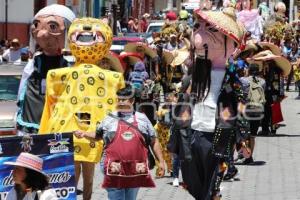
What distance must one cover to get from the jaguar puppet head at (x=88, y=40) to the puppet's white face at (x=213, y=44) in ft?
3.70

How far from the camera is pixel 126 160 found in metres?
8.76

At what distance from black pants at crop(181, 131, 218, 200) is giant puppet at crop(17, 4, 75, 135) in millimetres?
1708

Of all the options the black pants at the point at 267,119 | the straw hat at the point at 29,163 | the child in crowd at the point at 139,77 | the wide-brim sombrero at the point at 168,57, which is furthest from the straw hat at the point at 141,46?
the straw hat at the point at 29,163

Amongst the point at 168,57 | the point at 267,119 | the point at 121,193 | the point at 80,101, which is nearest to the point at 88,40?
the point at 80,101

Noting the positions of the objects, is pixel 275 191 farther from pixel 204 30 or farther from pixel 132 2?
pixel 132 2

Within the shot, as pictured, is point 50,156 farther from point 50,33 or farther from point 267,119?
point 267,119

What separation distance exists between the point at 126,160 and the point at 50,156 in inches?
28.1

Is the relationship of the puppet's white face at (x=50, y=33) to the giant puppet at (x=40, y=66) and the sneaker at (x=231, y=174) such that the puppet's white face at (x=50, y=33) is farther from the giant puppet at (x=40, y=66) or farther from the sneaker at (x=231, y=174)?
the sneaker at (x=231, y=174)

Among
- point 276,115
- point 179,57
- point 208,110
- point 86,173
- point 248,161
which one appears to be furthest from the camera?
point 276,115

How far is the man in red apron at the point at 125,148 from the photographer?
8766 millimetres

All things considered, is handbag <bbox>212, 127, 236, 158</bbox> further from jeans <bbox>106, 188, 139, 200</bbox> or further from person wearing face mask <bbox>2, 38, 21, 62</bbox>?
person wearing face mask <bbox>2, 38, 21, 62</bbox>

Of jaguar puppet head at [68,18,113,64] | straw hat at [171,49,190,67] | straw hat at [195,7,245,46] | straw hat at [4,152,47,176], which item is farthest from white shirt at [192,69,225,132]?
straw hat at [171,49,190,67]

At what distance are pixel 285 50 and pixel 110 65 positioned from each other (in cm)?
1920

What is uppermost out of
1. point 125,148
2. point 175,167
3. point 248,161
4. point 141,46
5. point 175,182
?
point 141,46
